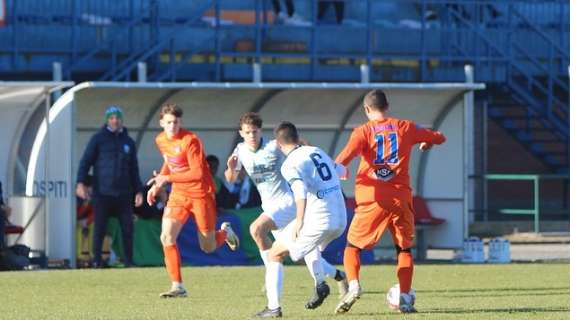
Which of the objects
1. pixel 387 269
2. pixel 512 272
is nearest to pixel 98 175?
pixel 387 269

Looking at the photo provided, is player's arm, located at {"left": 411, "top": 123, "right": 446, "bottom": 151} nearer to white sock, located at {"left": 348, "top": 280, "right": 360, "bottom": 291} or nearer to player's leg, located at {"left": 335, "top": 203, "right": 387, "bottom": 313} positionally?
player's leg, located at {"left": 335, "top": 203, "right": 387, "bottom": 313}

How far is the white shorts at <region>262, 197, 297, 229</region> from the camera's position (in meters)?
14.5

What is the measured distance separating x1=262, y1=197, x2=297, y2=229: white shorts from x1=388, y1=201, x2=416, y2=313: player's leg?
1.36 meters

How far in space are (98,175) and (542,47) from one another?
1491 cm

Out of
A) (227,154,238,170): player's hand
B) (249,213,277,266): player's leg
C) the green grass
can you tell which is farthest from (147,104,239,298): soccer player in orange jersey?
(227,154,238,170): player's hand

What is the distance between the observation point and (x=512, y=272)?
1909 centimetres

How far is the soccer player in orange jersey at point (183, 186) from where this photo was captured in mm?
15469

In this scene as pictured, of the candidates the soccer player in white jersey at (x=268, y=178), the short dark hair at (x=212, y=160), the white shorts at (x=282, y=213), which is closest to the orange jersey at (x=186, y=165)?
A: the soccer player in white jersey at (x=268, y=178)

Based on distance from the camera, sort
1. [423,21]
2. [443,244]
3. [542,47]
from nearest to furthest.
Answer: [443,244] < [423,21] < [542,47]

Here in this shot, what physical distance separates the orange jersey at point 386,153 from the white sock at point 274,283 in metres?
1.12

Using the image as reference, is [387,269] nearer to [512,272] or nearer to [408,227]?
[512,272]

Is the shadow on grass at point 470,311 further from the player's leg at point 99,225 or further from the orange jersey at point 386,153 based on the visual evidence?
the player's leg at point 99,225

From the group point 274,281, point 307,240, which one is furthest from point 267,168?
point 274,281

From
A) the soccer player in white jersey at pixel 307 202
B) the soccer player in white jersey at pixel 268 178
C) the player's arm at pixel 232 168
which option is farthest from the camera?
the soccer player in white jersey at pixel 268 178
